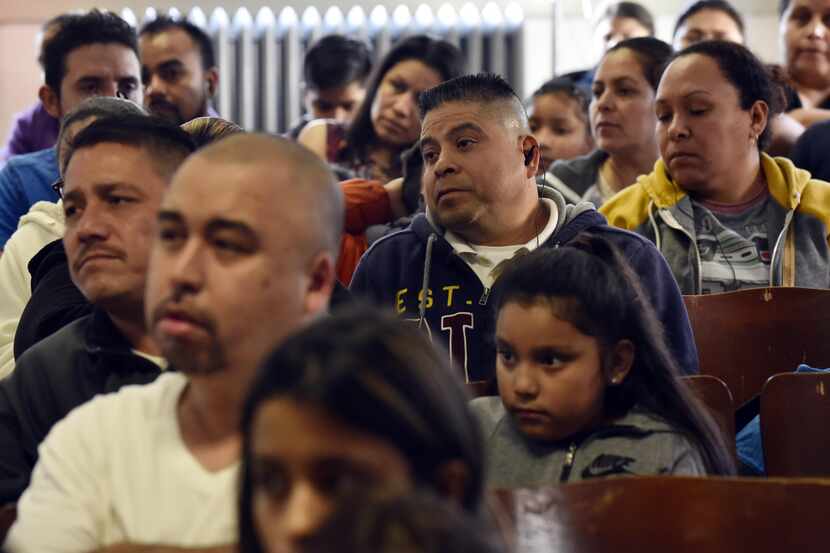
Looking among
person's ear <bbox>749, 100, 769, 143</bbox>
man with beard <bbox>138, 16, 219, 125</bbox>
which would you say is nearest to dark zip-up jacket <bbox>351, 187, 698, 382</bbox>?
person's ear <bbox>749, 100, 769, 143</bbox>

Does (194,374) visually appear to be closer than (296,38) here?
Yes

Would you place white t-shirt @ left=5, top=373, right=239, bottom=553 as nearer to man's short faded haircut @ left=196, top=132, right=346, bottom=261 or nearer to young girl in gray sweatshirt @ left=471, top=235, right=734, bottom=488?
man's short faded haircut @ left=196, top=132, right=346, bottom=261

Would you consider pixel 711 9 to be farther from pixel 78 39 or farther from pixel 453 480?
pixel 453 480

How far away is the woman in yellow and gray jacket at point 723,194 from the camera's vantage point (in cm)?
287

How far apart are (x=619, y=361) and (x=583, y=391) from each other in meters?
0.10

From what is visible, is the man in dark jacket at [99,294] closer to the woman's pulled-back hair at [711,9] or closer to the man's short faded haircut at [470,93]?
the man's short faded haircut at [470,93]

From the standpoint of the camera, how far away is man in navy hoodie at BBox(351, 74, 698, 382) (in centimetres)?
244

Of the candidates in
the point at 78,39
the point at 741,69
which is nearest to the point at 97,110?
the point at 78,39

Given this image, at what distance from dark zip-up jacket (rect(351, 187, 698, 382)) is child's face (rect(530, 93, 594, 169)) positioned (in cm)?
137

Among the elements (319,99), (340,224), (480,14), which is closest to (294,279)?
(340,224)

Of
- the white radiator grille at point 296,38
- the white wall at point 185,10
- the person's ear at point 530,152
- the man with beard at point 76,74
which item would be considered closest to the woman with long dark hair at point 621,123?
the person's ear at point 530,152

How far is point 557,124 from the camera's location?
13.0ft

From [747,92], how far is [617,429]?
1.52 meters

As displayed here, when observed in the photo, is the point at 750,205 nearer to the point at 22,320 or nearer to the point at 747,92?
the point at 747,92
